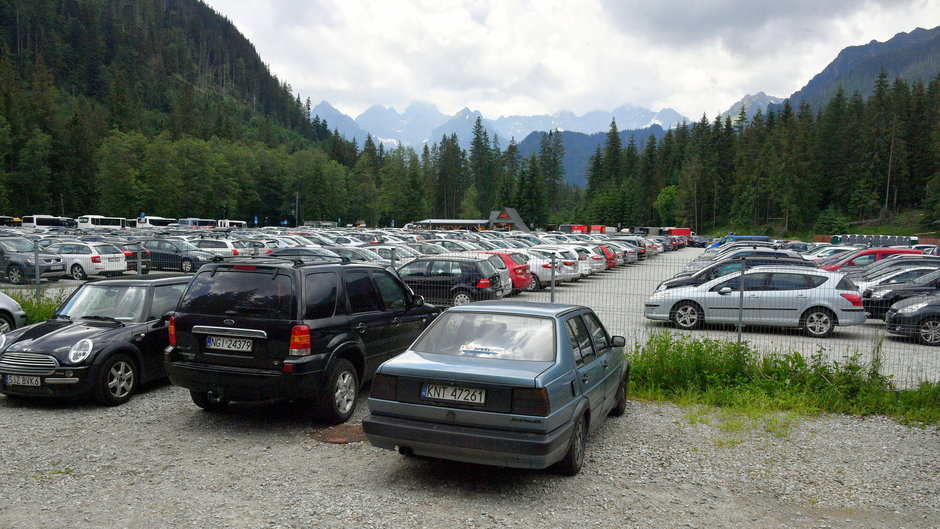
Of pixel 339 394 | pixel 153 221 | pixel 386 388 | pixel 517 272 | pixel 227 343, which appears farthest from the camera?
pixel 153 221

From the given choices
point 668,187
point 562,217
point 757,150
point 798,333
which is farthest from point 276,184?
point 798,333

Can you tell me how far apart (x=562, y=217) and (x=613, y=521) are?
5783 inches

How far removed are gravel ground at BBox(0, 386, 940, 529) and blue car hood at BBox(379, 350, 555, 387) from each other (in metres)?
1.00

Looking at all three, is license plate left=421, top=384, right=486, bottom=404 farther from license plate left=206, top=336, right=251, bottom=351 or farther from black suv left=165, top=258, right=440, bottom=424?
license plate left=206, top=336, right=251, bottom=351

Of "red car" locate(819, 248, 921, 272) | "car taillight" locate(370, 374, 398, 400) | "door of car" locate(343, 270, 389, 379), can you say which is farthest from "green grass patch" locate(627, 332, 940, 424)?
"red car" locate(819, 248, 921, 272)

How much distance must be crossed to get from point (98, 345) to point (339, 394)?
126 inches

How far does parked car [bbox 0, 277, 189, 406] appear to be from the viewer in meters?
7.10

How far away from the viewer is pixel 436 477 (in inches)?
210

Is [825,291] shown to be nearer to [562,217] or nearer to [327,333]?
[327,333]

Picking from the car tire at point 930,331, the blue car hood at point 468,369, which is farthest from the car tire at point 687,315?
the blue car hood at point 468,369

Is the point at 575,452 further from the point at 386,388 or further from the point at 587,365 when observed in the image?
the point at 386,388

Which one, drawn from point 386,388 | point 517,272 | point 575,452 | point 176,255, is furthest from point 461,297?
point 176,255

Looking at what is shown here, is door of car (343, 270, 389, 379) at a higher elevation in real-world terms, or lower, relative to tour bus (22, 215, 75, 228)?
lower

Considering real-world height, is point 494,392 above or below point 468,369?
below
